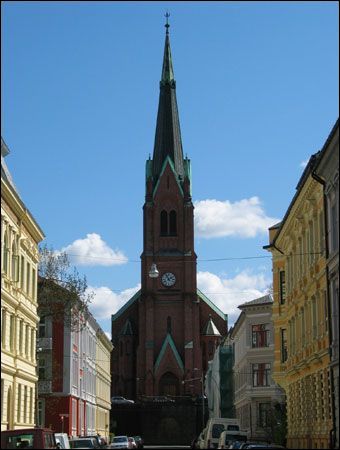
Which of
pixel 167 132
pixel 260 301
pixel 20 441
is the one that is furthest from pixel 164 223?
pixel 20 441

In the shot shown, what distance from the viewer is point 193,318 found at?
119 m

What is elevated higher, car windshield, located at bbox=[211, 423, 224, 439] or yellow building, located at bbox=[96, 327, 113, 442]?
yellow building, located at bbox=[96, 327, 113, 442]

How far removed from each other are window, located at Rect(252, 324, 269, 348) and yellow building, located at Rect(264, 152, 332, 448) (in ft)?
69.6

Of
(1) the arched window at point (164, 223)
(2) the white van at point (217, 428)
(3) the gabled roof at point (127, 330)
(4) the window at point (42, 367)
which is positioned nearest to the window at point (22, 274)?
(2) the white van at point (217, 428)

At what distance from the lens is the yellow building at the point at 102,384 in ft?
289

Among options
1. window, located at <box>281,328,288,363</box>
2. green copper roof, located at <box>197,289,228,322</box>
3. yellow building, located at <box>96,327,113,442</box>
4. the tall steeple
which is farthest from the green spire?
window, located at <box>281,328,288,363</box>

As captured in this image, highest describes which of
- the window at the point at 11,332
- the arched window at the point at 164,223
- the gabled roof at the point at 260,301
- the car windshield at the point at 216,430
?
the arched window at the point at 164,223

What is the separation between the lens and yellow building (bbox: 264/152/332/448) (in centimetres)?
3606

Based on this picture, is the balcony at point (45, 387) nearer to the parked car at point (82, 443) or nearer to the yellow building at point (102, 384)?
the parked car at point (82, 443)

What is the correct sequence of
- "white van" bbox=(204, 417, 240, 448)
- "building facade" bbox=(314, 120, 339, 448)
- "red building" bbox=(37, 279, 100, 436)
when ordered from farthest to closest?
"red building" bbox=(37, 279, 100, 436) → "white van" bbox=(204, 417, 240, 448) → "building facade" bbox=(314, 120, 339, 448)

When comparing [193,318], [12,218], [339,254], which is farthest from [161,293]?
[339,254]

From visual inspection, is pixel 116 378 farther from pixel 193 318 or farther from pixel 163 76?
pixel 163 76

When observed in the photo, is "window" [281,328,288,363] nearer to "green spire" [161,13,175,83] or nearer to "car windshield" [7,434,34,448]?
"car windshield" [7,434,34,448]

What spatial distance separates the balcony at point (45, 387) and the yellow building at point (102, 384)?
2463cm
